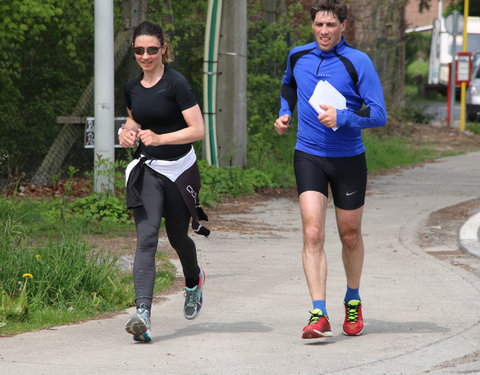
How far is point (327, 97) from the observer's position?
5922mm

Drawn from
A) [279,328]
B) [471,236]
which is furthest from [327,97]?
[471,236]

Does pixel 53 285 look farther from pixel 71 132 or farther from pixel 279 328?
pixel 71 132

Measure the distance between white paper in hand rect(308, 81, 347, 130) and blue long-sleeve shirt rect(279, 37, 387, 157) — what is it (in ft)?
0.09

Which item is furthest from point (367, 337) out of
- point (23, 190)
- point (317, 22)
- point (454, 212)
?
point (23, 190)

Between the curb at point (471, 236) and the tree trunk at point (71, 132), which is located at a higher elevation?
the tree trunk at point (71, 132)

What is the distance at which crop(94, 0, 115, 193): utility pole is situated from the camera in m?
10.9

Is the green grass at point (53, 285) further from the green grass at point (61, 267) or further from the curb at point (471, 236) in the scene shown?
the curb at point (471, 236)

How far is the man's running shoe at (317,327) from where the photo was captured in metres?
5.79

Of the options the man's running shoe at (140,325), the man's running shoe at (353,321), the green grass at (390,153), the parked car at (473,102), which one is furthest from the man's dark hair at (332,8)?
the parked car at (473,102)

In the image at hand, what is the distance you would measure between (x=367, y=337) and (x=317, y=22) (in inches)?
70.8

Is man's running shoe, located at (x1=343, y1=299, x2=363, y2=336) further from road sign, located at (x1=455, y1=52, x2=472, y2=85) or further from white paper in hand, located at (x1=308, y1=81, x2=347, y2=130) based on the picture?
road sign, located at (x1=455, y1=52, x2=472, y2=85)

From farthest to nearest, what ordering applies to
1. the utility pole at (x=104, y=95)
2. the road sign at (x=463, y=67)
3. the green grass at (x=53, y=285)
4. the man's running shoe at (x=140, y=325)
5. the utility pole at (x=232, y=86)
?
the road sign at (x=463, y=67) → the utility pole at (x=232, y=86) → the utility pole at (x=104, y=95) → the green grass at (x=53, y=285) → the man's running shoe at (x=140, y=325)

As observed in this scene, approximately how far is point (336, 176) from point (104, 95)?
5.39m

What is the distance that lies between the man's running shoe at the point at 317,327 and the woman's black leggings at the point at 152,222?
34.1 inches
